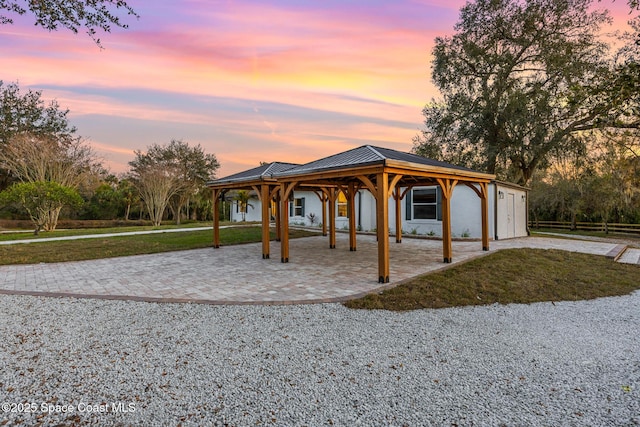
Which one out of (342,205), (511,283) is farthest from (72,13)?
(342,205)

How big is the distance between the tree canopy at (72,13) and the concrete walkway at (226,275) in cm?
505

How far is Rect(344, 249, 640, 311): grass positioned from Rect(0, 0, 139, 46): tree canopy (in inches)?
296

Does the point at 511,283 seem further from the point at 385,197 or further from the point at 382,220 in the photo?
the point at 385,197

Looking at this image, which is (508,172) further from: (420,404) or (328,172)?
(420,404)

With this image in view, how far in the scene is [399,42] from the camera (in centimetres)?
1038

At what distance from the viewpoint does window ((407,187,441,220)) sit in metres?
13.3

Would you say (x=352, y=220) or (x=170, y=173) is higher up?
(x=170, y=173)

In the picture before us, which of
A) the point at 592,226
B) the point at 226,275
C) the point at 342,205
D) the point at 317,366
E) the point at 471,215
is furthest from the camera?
the point at 592,226

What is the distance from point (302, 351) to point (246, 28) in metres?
9.15

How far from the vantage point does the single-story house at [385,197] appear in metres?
6.17

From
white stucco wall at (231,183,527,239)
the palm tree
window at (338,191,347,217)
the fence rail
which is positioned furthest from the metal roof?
the fence rail

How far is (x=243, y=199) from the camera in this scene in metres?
24.3

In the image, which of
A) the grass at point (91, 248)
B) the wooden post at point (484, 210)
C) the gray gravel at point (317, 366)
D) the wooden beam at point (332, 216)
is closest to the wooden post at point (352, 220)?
the wooden beam at point (332, 216)

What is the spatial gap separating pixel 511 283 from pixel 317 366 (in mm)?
4807
